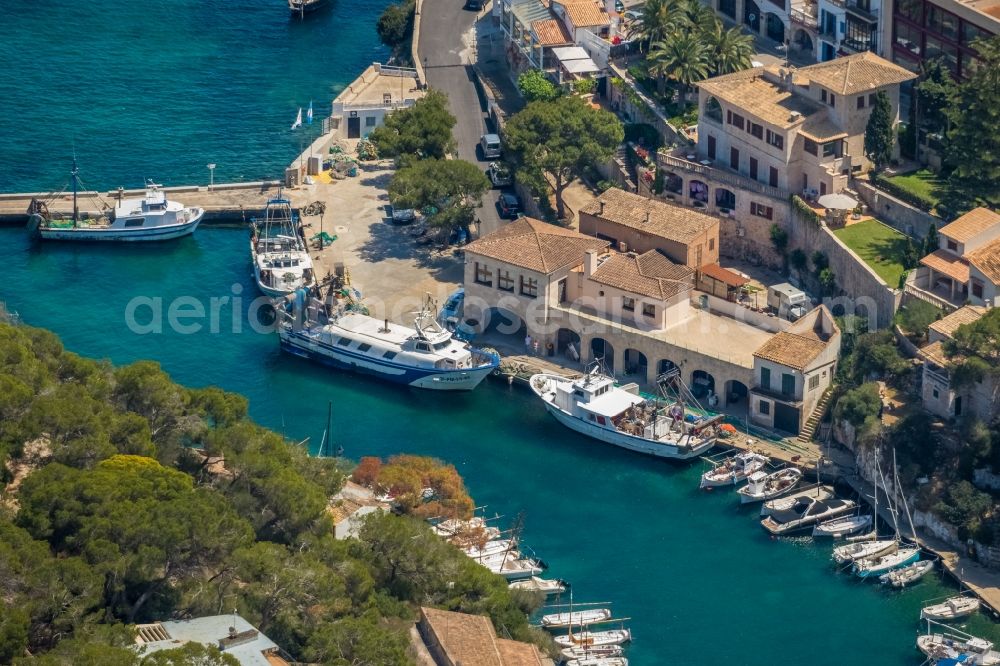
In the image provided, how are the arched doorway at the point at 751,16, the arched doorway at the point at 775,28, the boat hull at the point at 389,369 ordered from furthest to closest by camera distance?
the arched doorway at the point at 751,16, the arched doorway at the point at 775,28, the boat hull at the point at 389,369

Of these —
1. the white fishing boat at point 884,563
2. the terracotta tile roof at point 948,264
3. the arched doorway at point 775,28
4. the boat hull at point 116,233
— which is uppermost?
the arched doorway at point 775,28

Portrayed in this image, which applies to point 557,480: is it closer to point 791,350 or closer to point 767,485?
point 767,485

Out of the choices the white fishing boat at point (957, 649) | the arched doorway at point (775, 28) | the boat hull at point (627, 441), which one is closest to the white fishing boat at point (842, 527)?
the white fishing boat at point (957, 649)

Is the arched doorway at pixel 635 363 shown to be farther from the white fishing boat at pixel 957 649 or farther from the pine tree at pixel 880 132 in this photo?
the white fishing boat at pixel 957 649

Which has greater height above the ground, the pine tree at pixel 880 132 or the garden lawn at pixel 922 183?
the pine tree at pixel 880 132

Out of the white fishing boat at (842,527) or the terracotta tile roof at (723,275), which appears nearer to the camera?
the white fishing boat at (842,527)
